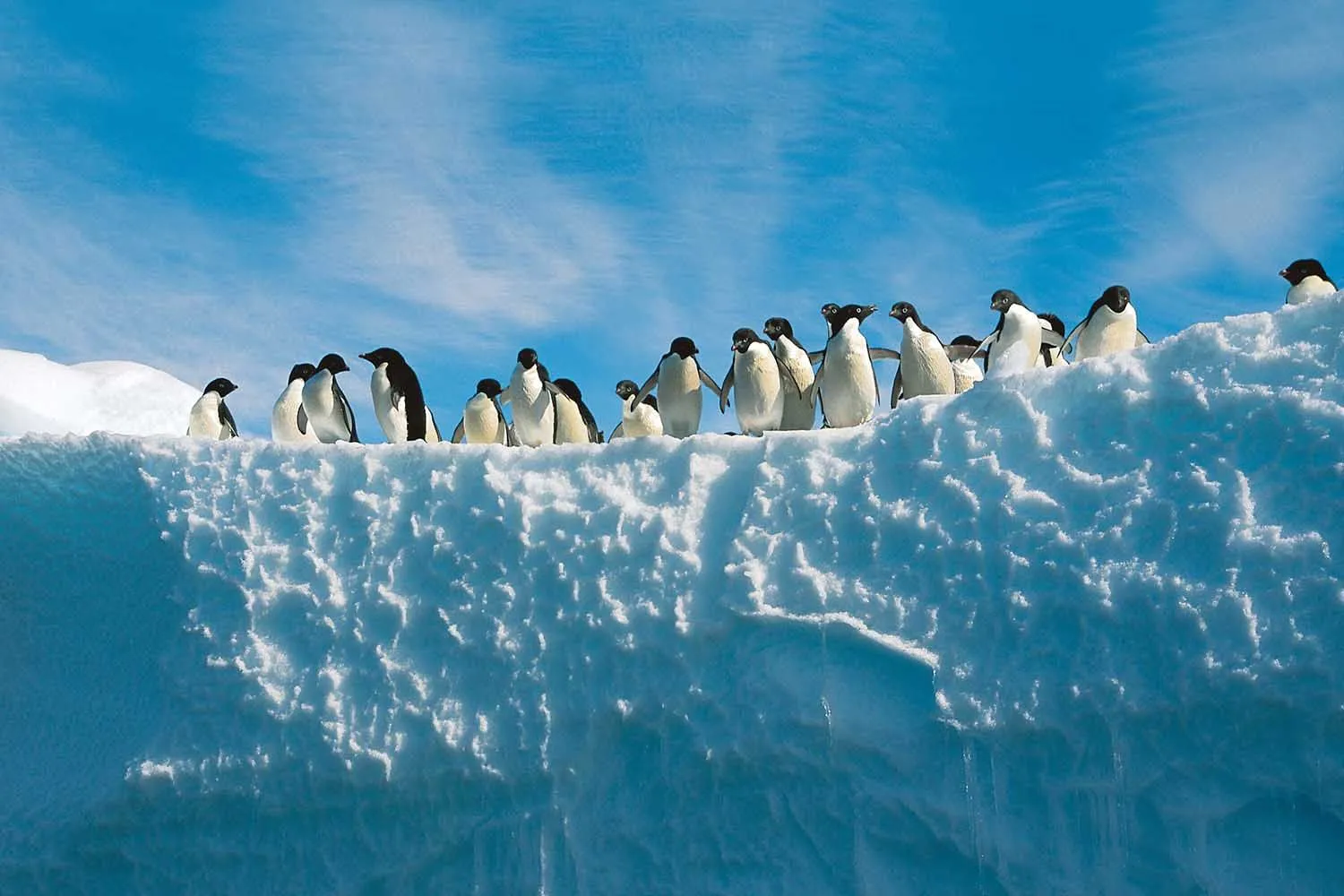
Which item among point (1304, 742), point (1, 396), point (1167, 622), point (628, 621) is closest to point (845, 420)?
point (628, 621)

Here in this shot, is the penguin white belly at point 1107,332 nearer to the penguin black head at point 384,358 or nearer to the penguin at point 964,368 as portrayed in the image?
the penguin at point 964,368

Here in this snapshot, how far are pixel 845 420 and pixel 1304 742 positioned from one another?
4.19 meters

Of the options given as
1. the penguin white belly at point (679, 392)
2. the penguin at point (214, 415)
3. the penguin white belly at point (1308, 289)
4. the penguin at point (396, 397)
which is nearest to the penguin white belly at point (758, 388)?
the penguin white belly at point (679, 392)

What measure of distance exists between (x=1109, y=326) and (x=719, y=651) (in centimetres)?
424

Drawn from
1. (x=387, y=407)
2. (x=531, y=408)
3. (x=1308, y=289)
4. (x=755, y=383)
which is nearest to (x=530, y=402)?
(x=531, y=408)

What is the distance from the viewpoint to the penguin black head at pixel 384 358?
11.6 meters

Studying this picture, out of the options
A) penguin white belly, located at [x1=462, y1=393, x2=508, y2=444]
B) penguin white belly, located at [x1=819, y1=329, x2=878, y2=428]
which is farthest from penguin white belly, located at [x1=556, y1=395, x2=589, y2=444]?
penguin white belly, located at [x1=819, y1=329, x2=878, y2=428]

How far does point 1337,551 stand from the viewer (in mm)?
5984

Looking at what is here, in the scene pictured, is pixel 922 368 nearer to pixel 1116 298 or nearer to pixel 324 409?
pixel 1116 298

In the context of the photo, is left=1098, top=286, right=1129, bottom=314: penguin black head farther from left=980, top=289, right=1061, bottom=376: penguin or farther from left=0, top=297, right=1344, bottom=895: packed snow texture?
left=0, top=297, right=1344, bottom=895: packed snow texture

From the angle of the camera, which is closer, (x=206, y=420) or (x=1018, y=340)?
(x=1018, y=340)

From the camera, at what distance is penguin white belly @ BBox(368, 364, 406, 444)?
11531mm

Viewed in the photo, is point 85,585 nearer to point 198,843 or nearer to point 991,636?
point 198,843

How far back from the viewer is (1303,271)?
10828 millimetres
